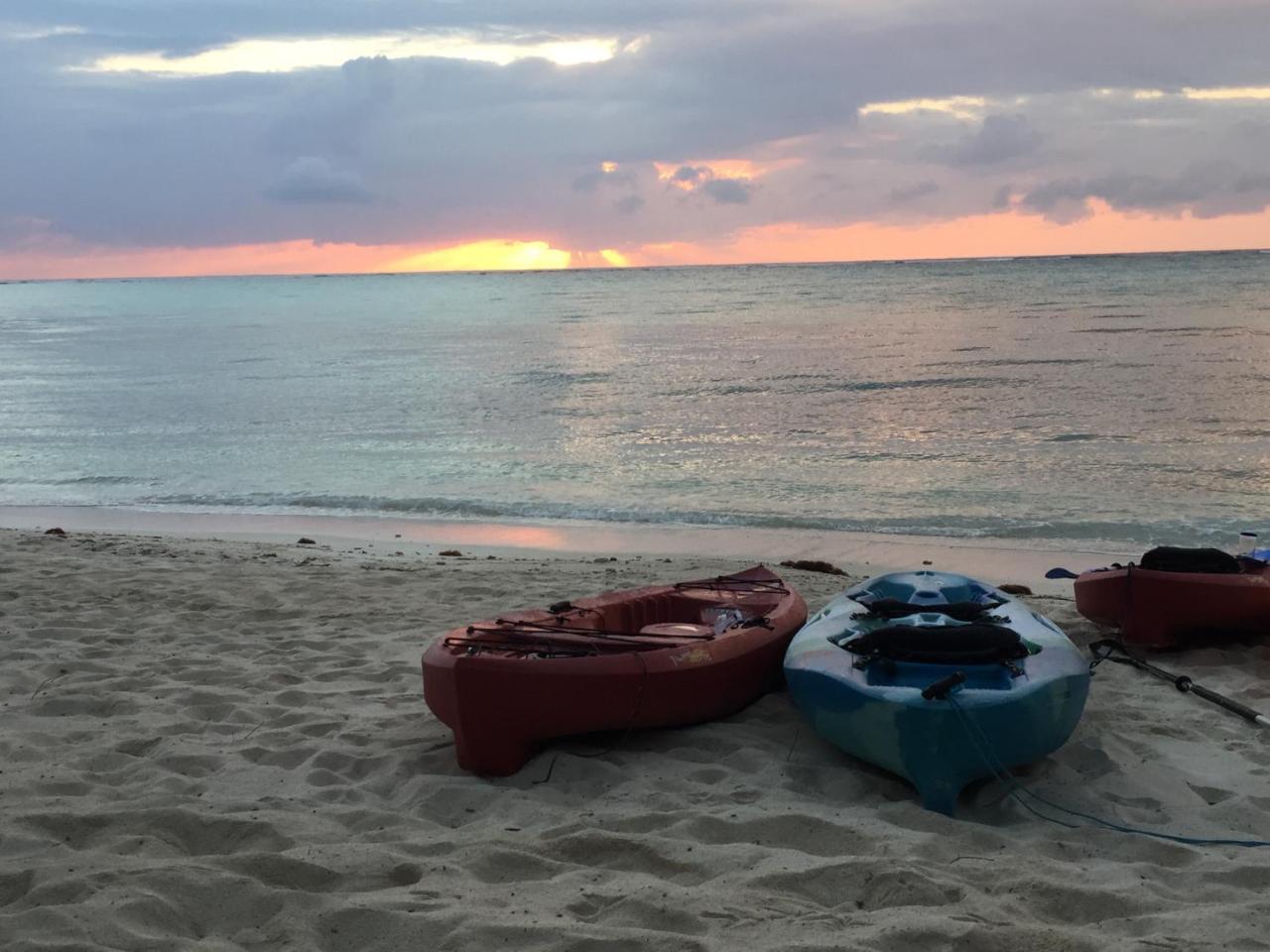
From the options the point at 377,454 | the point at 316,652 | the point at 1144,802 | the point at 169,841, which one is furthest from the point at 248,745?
the point at 377,454

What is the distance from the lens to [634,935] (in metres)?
3.16

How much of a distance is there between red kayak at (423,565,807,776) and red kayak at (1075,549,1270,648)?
7.20 feet

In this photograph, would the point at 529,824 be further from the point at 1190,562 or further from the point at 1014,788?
the point at 1190,562

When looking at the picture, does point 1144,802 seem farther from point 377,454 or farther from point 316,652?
point 377,454

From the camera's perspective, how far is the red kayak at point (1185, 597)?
20.4ft

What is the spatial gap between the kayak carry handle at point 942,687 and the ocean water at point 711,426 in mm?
6949

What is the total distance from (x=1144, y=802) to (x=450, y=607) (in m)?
4.69

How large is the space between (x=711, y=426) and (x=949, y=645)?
14.4 m

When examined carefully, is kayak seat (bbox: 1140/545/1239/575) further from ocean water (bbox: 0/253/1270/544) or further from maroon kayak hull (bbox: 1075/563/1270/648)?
ocean water (bbox: 0/253/1270/544)

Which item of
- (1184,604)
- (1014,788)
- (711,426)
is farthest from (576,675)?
(711,426)

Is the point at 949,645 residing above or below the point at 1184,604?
above

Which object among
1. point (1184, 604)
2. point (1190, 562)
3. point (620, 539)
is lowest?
point (620, 539)

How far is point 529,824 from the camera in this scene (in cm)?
415

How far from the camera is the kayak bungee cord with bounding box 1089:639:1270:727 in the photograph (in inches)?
208
